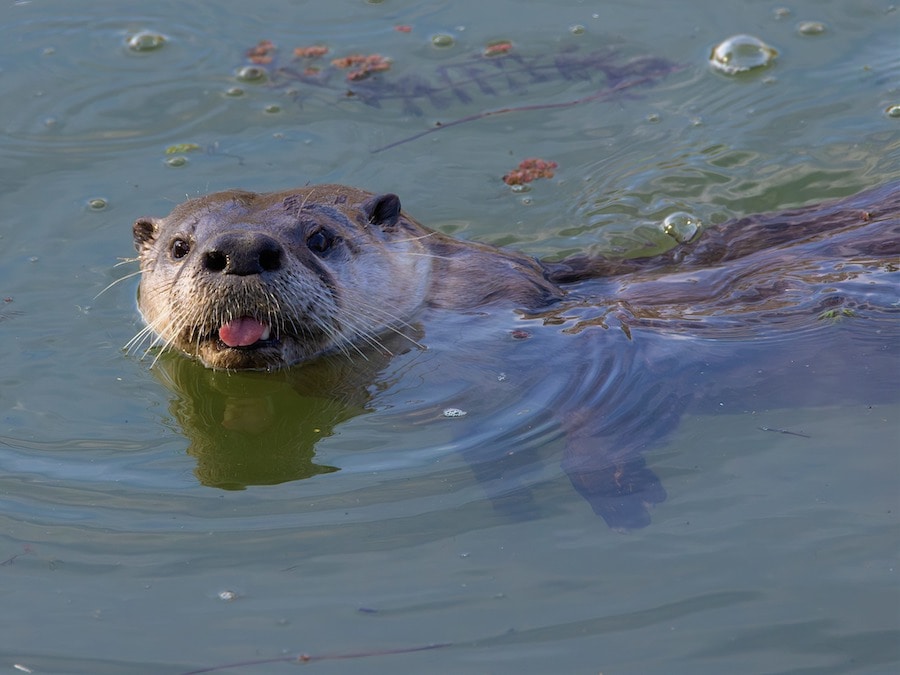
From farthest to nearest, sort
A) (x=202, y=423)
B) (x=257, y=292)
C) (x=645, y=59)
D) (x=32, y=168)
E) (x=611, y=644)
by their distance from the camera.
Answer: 1. (x=645, y=59)
2. (x=32, y=168)
3. (x=202, y=423)
4. (x=257, y=292)
5. (x=611, y=644)

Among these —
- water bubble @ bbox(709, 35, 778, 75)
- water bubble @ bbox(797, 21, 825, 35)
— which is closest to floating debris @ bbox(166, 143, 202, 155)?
water bubble @ bbox(709, 35, 778, 75)

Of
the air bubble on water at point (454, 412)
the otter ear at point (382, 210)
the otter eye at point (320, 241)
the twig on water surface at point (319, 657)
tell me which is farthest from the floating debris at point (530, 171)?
the twig on water surface at point (319, 657)

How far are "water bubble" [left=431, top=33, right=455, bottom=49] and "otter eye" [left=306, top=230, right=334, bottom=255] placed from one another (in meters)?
3.06

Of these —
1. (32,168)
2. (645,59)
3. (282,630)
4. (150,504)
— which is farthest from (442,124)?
(282,630)

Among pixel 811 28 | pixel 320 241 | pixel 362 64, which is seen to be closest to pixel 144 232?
pixel 320 241

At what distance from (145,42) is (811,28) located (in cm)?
427

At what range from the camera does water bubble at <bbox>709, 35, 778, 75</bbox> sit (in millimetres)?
7617

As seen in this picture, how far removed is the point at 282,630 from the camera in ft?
12.4

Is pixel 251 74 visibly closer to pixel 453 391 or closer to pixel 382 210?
pixel 382 210

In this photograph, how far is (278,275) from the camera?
4.66m

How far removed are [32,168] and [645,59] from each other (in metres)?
3.74

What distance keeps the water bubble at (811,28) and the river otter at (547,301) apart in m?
2.25

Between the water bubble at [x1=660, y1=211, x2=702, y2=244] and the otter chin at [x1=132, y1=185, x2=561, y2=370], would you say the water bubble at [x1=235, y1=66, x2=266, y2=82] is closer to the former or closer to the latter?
the otter chin at [x1=132, y1=185, x2=561, y2=370]

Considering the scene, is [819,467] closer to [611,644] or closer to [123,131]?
[611,644]
